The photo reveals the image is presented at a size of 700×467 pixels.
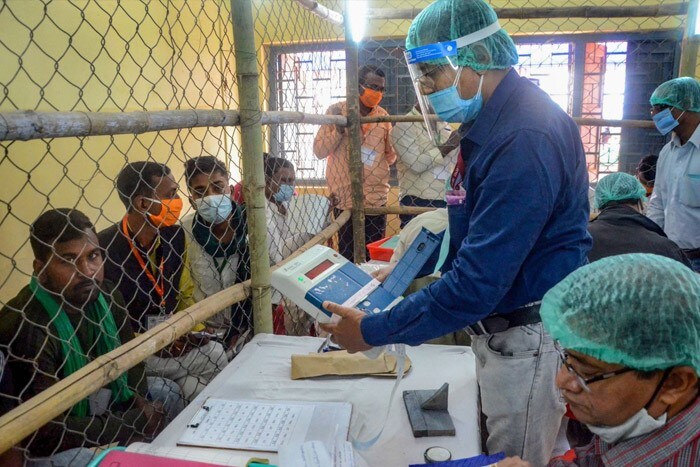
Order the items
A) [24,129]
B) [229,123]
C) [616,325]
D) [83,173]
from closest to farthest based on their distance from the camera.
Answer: [616,325]
[24,129]
[229,123]
[83,173]

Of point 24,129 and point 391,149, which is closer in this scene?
point 24,129

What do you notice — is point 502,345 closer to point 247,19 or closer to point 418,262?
point 418,262

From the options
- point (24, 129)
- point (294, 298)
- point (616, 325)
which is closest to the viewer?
point (616, 325)

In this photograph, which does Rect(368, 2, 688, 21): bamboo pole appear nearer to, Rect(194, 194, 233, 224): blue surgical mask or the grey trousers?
Rect(194, 194, 233, 224): blue surgical mask

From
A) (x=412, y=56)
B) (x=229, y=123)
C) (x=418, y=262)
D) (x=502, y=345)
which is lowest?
(x=502, y=345)

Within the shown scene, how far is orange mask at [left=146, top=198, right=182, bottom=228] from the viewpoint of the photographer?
2.10 metres

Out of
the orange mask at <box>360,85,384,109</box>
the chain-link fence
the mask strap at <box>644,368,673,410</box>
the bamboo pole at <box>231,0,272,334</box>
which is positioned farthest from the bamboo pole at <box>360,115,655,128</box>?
the mask strap at <box>644,368,673,410</box>

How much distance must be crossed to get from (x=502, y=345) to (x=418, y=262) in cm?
29

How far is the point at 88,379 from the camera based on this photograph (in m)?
1.16

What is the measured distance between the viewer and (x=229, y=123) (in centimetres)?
163

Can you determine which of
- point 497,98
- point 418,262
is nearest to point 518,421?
point 418,262

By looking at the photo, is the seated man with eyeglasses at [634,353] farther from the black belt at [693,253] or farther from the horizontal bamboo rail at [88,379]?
the black belt at [693,253]

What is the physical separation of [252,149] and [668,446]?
1.30m

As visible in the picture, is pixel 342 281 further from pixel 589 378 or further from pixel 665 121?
pixel 665 121
